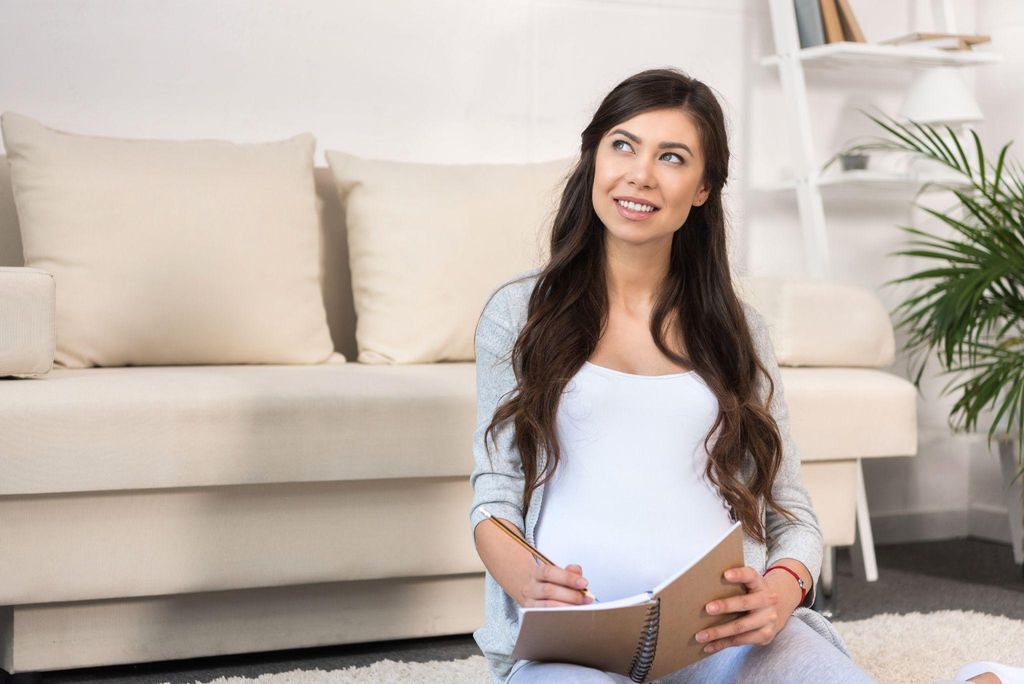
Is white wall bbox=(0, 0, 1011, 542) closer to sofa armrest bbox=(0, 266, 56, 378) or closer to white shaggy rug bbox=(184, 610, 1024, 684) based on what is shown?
sofa armrest bbox=(0, 266, 56, 378)

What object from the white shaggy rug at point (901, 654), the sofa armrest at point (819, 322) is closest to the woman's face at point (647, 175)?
the white shaggy rug at point (901, 654)

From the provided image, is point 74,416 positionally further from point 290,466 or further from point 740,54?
point 740,54

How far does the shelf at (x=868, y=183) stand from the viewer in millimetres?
3389

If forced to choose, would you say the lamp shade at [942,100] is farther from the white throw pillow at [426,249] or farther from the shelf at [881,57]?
the white throw pillow at [426,249]

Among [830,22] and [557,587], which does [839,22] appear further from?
[557,587]

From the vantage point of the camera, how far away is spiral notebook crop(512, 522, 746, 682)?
1.08 metres

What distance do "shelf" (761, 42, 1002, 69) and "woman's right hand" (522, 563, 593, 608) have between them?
2.56 meters

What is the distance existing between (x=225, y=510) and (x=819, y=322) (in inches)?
54.9

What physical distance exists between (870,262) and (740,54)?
784 mm

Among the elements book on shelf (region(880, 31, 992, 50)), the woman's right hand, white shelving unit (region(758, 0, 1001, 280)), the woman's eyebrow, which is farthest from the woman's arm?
book on shelf (region(880, 31, 992, 50))

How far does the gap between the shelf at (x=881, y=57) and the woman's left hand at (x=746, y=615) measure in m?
2.49

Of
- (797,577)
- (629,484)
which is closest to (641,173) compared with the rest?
(629,484)

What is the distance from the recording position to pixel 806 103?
357cm

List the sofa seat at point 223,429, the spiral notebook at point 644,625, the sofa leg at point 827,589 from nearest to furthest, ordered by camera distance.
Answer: the spiral notebook at point 644,625
the sofa seat at point 223,429
the sofa leg at point 827,589
